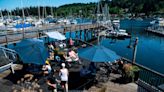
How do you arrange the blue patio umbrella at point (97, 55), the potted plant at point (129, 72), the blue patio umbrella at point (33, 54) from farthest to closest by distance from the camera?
the blue patio umbrella at point (33, 54) < the potted plant at point (129, 72) < the blue patio umbrella at point (97, 55)

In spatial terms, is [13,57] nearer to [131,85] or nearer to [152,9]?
[131,85]

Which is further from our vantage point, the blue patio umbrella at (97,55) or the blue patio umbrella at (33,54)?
the blue patio umbrella at (33,54)

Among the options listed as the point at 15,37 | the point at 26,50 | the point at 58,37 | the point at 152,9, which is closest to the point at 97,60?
the point at 26,50

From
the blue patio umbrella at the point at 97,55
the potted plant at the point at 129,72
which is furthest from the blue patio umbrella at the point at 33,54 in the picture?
the potted plant at the point at 129,72

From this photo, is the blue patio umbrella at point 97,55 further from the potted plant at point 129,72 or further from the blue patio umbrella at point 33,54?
the blue patio umbrella at point 33,54

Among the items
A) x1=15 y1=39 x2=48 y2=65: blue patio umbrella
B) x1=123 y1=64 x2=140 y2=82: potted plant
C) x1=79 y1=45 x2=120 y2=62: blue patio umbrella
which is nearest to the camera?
x1=79 y1=45 x2=120 y2=62: blue patio umbrella

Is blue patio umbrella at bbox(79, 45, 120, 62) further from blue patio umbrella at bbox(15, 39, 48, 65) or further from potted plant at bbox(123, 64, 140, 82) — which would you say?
blue patio umbrella at bbox(15, 39, 48, 65)

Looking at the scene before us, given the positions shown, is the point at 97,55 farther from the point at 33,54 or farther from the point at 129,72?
the point at 33,54

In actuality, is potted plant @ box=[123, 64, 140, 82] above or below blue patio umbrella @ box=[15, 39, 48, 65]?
below

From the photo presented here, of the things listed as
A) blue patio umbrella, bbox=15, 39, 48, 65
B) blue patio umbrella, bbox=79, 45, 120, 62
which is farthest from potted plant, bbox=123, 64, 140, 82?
blue patio umbrella, bbox=15, 39, 48, 65

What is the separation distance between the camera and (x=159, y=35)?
236 ft

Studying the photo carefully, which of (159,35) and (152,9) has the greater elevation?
(152,9)

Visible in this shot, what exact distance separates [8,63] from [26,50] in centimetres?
143

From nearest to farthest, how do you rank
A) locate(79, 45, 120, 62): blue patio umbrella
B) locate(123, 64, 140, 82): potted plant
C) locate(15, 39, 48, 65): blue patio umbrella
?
locate(79, 45, 120, 62): blue patio umbrella, locate(123, 64, 140, 82): potted plant, locate(15, 39, 48, 65): blue patio umbrella
